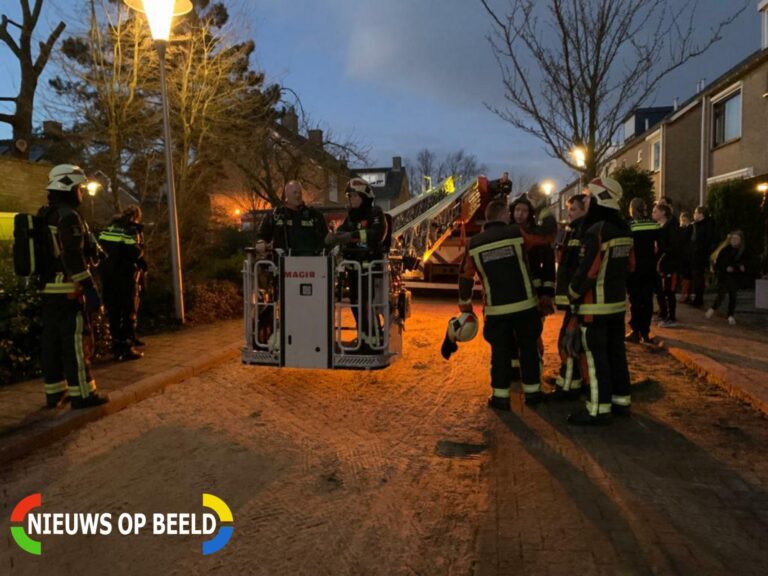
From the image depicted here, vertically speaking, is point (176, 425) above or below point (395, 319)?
below

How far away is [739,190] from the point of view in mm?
14031

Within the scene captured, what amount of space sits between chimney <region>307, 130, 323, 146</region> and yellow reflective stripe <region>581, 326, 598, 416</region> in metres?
12.2

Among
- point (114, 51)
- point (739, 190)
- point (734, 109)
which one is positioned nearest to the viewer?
point (114, 51)

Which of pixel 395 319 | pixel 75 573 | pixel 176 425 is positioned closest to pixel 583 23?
pixel 395 319

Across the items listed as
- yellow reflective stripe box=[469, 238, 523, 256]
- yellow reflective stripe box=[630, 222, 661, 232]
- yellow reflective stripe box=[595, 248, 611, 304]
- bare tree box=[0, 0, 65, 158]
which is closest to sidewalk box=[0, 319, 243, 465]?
yellow reflective stripe box=[469, 238, 523, 256]

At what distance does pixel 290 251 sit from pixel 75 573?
3.59 meters

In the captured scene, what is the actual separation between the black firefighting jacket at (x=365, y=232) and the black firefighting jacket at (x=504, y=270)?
1076 mm

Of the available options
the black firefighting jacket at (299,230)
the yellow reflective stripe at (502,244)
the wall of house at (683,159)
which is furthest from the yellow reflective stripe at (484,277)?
the wall of house at (683,159)

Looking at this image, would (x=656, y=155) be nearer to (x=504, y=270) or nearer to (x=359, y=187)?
(x=359, y=187)

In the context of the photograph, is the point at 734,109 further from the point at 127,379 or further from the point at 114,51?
the point at 127,379

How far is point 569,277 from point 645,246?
9.12ft

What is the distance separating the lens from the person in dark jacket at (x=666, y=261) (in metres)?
7.84

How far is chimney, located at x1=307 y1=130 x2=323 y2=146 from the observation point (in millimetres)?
15580

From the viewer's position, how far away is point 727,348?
7.09 m
